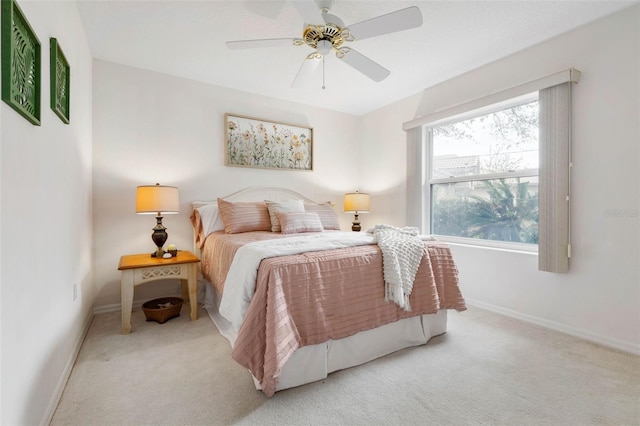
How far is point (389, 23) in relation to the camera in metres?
1.85

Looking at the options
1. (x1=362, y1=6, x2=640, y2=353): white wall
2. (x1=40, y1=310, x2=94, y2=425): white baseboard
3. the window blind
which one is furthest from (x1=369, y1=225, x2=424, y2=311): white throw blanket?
(x1=40, y1=310, x2=94, y2=425): white baseboard

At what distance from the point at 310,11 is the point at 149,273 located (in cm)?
230

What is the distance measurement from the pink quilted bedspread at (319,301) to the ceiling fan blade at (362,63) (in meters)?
1.39

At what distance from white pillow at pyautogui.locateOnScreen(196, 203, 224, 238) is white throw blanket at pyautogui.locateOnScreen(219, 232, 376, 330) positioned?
125 cm

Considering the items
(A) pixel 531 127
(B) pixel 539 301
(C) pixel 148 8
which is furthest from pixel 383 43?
(B) pixel 539 301

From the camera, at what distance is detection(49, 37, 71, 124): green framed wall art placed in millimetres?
1600

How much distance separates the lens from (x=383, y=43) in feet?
8.59

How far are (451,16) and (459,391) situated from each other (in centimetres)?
253

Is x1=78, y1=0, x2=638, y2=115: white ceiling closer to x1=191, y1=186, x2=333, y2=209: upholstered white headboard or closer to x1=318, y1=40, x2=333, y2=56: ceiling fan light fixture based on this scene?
x1=318, y1=40, x2=333, y2=56: ceiling fan light fixture

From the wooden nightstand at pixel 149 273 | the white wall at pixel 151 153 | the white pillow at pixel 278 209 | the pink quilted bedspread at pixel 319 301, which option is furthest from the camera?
the white pillow at pixel 278 209

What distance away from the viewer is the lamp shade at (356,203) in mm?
4132

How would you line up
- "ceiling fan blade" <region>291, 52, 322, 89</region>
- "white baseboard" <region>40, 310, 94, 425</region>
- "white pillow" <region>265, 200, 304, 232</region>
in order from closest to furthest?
"white baseboard" <region>40, 310, 94, 425</region> → "ceiling fan blade" <region>291, 52, 322, 89</region> → "white pillow" <region>265, 200, 304, 232</region>

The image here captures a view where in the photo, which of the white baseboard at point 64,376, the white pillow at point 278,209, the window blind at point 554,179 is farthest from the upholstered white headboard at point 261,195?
the window blind at point 554,179

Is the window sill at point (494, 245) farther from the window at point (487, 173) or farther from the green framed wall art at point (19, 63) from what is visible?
the green framed wall art at point (19, 63)
